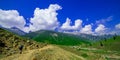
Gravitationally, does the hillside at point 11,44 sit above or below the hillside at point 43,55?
above

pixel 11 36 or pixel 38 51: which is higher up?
pixel 11 36

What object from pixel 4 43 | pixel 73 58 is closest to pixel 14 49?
pixel 4 43

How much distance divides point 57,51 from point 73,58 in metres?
5.27

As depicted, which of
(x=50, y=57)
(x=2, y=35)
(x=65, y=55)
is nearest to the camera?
(x=50, y=57)

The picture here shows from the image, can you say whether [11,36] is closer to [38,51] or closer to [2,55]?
[2,55]

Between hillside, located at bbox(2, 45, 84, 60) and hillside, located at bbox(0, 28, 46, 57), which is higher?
hillside, located at bbox(0, 28, 46, 57)

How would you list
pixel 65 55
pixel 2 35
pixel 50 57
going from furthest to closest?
pixel 2 35 → pixel 65 55 → pixel 50 57

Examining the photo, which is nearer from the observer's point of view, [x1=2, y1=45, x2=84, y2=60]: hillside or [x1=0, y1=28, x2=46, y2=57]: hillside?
[x1=2, y1=45, x2=84, y2=60]: hillside

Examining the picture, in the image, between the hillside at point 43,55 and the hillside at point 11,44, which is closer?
the hillside at point 43,55

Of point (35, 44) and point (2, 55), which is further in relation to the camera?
point (35, 44)

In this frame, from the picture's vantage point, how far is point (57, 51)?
180ft

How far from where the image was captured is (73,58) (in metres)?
55.0

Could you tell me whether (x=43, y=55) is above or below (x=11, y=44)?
below

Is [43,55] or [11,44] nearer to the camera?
[43,55]
